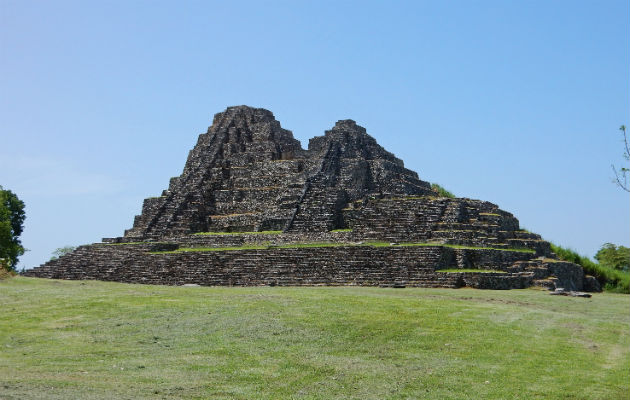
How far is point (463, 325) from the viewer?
66.4 feet

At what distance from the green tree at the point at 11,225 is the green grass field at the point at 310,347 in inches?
1126

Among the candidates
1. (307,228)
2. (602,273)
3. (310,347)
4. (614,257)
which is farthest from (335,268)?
(614,257)

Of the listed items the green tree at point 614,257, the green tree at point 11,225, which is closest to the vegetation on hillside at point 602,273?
the green tree at point 614,257

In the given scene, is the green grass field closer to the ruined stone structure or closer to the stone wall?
the stone wall

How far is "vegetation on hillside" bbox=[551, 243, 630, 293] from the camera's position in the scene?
39906 millimetres

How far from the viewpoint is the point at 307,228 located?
42.3 metres

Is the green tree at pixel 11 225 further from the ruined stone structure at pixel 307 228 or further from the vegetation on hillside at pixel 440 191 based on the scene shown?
the vegetation on hillside at pixel 440 191

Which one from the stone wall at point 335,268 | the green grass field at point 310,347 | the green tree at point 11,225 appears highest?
the green tree at point 11,225

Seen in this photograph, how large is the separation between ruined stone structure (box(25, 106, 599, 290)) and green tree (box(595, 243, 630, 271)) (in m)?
15.0

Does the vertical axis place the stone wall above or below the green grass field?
above

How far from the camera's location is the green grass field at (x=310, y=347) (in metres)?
14.3

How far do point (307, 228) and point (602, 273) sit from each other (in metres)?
17.5

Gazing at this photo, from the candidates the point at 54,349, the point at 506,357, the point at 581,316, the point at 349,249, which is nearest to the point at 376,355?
the point at 506,357

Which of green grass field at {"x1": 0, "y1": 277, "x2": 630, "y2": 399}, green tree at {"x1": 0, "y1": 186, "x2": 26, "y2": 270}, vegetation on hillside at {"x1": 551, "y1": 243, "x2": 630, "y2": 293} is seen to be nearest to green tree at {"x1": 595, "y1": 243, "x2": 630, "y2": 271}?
vegetation on hillside at {"x1": 551, "y1": 243, "x2": 630, "y2": 293}
